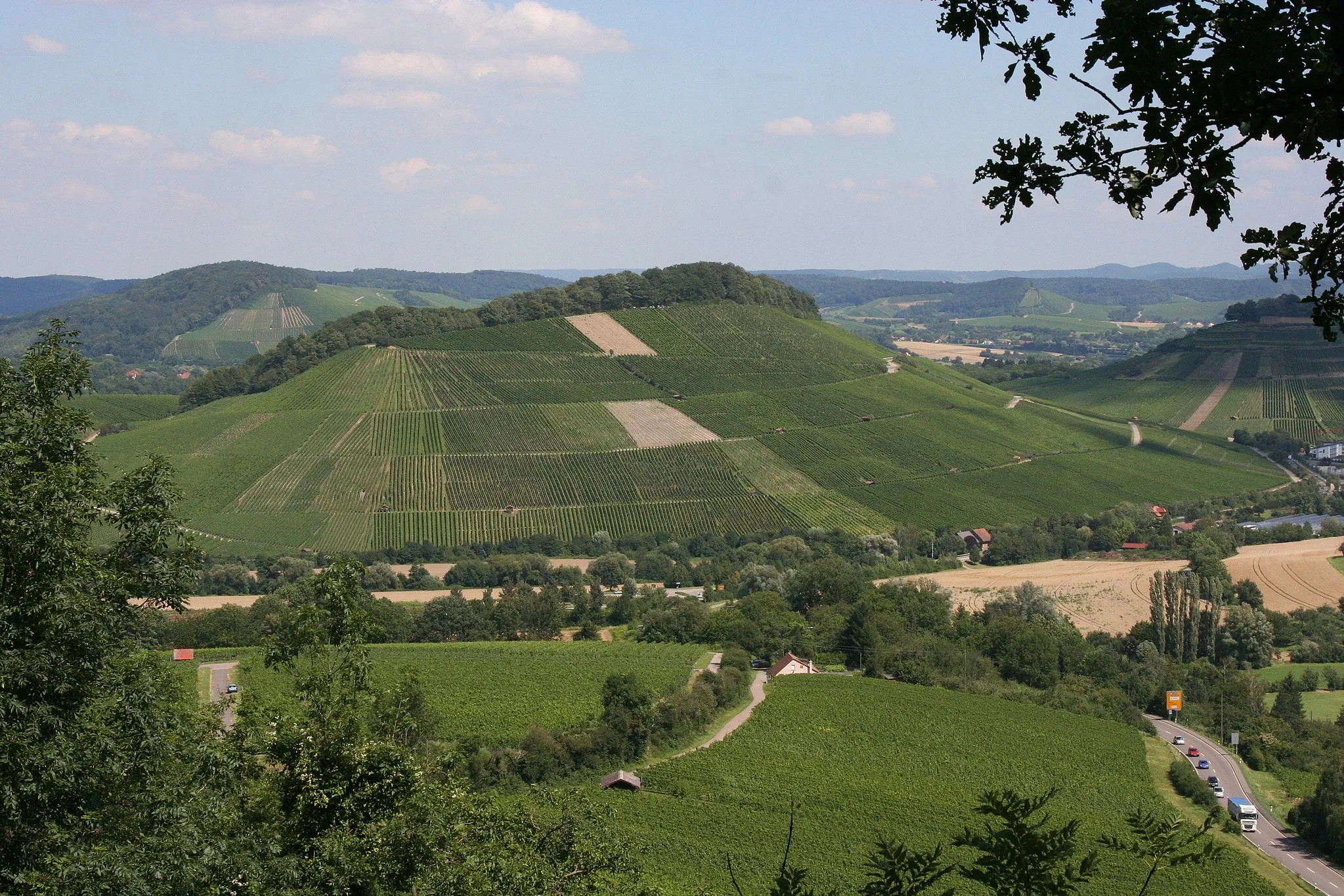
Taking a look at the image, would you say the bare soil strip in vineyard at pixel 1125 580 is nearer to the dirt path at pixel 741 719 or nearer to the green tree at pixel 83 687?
the dirt path at pixel 741 719

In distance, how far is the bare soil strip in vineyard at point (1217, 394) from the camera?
156125 mm

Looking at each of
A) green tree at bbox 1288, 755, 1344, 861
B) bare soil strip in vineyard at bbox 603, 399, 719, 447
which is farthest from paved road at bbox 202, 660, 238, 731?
bare soil strip in vineyard at bbox 603, 399, 719, 447

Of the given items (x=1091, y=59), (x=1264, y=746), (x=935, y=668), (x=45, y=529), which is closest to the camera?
(x=1091, y=59)

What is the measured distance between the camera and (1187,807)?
49281 millimetres

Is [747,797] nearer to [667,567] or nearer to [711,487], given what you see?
[667,567]

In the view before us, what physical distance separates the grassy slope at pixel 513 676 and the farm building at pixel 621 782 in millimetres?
6350

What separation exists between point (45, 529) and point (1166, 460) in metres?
132

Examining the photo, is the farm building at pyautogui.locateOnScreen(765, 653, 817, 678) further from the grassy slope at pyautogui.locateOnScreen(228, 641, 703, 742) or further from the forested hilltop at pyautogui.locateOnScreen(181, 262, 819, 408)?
the forested hilltop at pyautogui.locateOnScreen(181, 262, 819, 408)

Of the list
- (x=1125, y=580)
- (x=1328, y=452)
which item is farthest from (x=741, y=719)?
(x=1328, y=452)

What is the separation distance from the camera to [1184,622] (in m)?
74.9

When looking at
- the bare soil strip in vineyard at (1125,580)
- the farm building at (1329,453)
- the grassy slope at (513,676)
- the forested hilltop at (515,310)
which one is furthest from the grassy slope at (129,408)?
the farm building at (1329,453)

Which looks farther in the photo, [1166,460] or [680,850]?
[1166,460]

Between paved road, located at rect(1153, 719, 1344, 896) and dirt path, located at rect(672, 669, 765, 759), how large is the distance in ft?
63.8

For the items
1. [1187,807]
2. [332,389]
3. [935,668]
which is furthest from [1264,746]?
[332,389]
